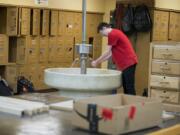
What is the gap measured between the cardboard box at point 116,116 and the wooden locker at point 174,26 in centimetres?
668

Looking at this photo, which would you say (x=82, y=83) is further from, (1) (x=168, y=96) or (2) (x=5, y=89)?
(2) (x=5, y=89)

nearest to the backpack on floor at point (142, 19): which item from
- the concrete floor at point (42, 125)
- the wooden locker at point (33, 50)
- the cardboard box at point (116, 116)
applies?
the wooden locker at point (33, 50)

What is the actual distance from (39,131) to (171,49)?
3306mm

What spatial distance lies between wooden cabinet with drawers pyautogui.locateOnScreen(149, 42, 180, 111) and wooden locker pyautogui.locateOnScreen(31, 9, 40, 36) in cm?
312

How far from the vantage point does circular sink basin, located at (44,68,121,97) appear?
2264mm

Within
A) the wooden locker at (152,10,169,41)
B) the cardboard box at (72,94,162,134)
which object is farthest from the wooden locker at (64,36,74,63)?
the cardboard box at (72,94,162,134)

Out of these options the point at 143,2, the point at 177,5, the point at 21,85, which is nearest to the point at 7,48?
the point at 21,85

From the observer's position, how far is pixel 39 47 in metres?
7.43

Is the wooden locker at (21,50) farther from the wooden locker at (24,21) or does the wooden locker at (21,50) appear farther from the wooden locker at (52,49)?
the wooden locker at (52,49)

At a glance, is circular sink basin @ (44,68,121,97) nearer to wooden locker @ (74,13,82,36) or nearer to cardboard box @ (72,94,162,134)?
cardboard box @ (72,94,162,134)

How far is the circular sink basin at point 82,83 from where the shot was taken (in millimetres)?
2264

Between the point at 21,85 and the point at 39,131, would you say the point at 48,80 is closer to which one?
the point at 39,131

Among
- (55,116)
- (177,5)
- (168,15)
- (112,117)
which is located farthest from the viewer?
(177,5)

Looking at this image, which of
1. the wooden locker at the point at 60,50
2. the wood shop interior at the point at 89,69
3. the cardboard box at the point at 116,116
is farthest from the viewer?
the wooden locker at the point at 60,50
